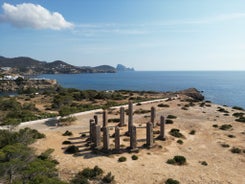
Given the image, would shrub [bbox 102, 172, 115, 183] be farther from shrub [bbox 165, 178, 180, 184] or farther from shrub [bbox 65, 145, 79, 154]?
shrub [bbox 65, 145, 79, 154]

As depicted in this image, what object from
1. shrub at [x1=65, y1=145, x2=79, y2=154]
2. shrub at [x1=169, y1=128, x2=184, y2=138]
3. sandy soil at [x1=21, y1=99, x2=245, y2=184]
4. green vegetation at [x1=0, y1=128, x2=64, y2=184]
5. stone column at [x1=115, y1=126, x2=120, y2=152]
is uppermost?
green vegetation at [x1=0, y1=128, x2=64, y2=184]

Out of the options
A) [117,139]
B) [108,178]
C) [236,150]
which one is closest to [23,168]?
[108,178]

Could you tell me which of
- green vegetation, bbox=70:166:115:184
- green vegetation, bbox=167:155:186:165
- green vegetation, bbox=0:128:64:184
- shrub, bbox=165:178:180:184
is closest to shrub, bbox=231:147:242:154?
green vegetation, bbox=167:155:186:165

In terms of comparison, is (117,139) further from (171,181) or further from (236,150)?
(236,150)

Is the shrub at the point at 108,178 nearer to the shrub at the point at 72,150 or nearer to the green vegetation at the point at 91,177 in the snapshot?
the green vegetation at the point at 91,177

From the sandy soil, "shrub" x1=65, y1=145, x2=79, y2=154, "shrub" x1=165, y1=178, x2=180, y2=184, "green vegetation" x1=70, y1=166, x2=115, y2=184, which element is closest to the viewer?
"green vegetation" x1=70, y1=166, x2=115, y2=184

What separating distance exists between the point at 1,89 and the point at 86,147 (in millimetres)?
113603

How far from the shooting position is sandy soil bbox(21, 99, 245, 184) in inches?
864

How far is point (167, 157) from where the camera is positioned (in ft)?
87.1

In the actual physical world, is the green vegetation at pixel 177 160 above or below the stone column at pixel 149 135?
below

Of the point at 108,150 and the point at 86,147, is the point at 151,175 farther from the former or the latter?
the point at 86,147

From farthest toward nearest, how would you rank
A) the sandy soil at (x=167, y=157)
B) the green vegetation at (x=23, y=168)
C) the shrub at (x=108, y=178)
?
the sandy soil at (x=167, y=157), the shrub at (x=108, y=178), the green vegetation at (x=23, y=168)

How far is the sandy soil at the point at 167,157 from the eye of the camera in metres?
21.9

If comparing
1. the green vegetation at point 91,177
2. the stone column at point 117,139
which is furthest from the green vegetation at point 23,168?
the stone column at point 117,139
